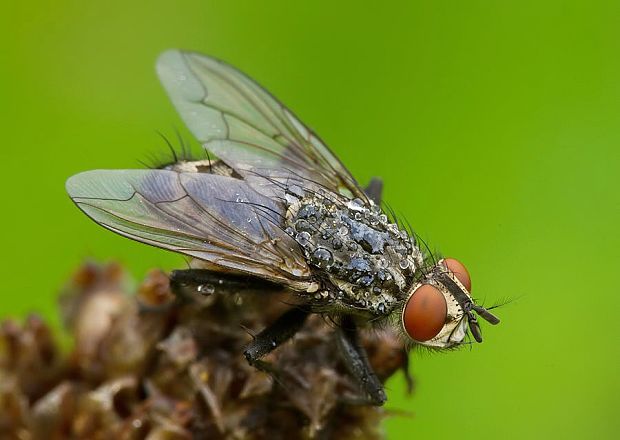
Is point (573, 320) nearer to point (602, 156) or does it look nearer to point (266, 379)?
point (602, 156)

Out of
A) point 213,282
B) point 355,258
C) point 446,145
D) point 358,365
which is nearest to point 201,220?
point 213,282

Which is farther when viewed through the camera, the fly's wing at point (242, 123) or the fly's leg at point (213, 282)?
the fly's wing at point (242, 123)

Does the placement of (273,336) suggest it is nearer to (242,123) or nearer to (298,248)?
(298,248)

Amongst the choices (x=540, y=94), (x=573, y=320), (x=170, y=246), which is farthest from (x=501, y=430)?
(x=170, y=246)

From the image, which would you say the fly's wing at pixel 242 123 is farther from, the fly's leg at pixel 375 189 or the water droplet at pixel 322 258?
the water droplet at pixel 322 258

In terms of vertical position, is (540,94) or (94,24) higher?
(540,94)

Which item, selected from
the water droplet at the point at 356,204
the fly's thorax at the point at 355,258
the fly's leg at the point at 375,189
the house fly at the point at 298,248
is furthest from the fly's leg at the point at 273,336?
the fly's leg at the point at 375,189

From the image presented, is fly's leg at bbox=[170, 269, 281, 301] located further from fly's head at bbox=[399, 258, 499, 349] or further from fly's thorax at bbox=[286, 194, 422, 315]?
fly's head at bbox=[399, 258, 499, 349]

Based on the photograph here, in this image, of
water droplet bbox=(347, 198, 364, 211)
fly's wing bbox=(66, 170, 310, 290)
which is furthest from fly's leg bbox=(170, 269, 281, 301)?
water droplet bbox=(347, 198, 364, 211)
